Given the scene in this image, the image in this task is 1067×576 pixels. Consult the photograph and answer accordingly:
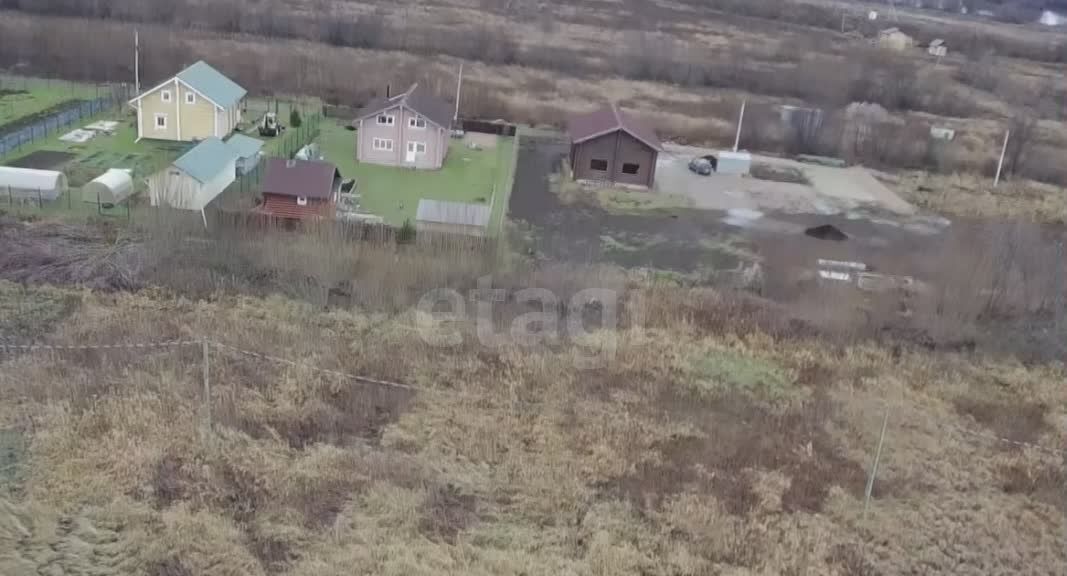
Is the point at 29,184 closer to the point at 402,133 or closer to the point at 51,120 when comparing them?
the point at 51,120

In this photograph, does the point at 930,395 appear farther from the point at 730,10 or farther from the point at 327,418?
the point at 730,10

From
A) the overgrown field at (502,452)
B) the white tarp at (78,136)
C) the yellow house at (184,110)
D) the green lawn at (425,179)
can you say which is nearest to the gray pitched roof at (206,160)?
the green lawn at (425,179)

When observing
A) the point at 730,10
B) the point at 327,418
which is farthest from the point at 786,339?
the point at 730,10

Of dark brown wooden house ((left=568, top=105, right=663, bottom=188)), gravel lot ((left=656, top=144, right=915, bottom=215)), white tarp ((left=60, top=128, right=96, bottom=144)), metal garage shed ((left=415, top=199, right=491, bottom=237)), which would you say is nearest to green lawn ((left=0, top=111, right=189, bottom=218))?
white tarp ((left=60, top=128, right=96, bottom=144))

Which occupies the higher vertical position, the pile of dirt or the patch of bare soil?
the pile of dirt

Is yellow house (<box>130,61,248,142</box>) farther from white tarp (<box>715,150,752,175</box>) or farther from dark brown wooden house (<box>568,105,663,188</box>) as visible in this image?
white tarp (<box>715,150,752,175</box>)

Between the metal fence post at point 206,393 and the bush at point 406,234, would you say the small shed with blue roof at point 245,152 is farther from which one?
the metal fence post at point 206,393

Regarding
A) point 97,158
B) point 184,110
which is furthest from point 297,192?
point 184,110
